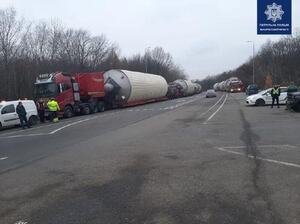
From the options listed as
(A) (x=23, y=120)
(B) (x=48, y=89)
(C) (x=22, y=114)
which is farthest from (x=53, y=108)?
(C) (x=22, y=114)

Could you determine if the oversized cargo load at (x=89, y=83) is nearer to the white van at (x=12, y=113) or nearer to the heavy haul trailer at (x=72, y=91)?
the heavy haul trailer at (x=72, y=91)

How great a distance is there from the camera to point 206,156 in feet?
39.9

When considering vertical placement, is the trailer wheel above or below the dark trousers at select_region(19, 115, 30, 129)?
below

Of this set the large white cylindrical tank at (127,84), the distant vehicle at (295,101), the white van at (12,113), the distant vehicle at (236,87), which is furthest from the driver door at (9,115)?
the distant vehicle at (236,87)

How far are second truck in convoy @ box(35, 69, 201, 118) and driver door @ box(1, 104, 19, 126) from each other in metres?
6.29

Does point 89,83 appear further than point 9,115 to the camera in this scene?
Yes

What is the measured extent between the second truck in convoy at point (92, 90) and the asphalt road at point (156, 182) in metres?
23.1

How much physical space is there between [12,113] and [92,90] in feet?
45.5

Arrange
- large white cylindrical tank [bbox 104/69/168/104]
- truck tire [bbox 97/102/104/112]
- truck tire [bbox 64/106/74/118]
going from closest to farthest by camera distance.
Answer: truck tire [bbox 64/106/74/118] → truck tire [bbox 97/102/104/112] → large white cylindrical tank [bbox 104/69/168/104]

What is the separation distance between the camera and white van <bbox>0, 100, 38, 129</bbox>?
30797mm

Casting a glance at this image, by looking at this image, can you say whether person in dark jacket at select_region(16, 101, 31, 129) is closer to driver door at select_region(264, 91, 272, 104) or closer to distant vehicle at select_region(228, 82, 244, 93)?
driver door at select_region(264, 91, 272, 104)

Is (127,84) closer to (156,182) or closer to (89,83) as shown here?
(89,83)

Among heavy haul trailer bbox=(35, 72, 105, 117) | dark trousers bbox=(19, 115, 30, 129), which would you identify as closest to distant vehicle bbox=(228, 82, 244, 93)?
heavy haul trailer bbox=(35, 72, 105, 117)

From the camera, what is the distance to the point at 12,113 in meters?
31.3
